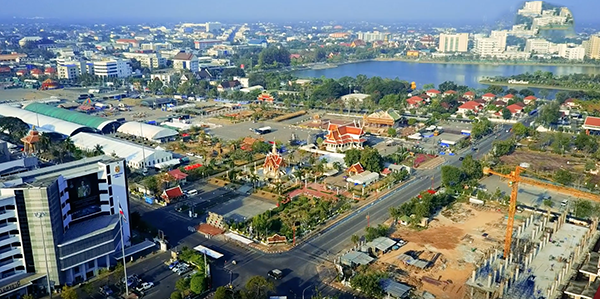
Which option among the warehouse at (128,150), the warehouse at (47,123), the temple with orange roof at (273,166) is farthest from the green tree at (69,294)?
the warehouse at (47,123)

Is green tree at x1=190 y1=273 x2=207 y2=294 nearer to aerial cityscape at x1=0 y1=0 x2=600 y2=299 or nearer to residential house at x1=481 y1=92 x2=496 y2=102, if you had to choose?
aerial cityscape at x1=0 y1=0 x2=600 y2=299

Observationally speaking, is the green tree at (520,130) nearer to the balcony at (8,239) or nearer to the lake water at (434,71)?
the lake water at (434,71)

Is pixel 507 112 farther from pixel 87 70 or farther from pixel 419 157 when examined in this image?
pixel 87 70

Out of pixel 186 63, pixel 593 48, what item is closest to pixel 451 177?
pixel 186 63

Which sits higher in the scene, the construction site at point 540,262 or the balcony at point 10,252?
the balcony at point 10,252

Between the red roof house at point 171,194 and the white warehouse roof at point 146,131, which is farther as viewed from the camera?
the white warehouse roof at point 146,131

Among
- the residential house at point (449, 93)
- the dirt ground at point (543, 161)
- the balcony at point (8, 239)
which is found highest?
the balcony at point (8, 239)
